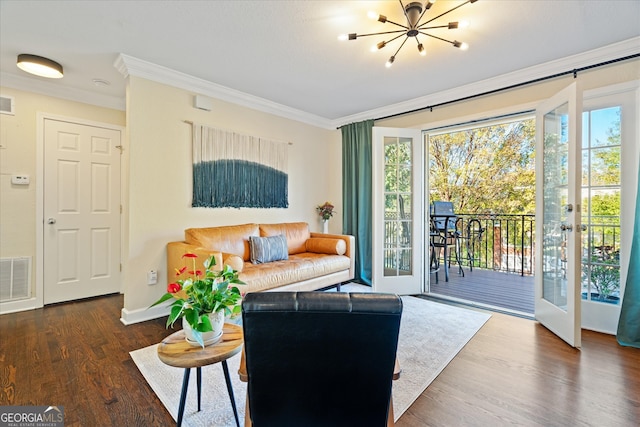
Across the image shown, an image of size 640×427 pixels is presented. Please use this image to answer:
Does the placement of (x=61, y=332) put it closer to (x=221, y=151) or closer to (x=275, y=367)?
(x=221, y=151)

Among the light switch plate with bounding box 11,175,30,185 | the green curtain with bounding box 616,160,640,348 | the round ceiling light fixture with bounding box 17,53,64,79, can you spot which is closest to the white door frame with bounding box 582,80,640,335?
the green curtain with bounding box 616,160,640,348

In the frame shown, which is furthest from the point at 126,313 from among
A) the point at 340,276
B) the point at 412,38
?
the point at 412,38

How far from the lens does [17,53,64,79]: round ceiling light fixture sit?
2.61 metres

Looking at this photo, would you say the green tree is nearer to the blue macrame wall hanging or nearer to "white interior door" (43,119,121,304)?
the blue macrame wall hanging

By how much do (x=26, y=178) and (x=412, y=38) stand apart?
4.14 metres

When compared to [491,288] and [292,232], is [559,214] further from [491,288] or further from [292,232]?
[292,232]

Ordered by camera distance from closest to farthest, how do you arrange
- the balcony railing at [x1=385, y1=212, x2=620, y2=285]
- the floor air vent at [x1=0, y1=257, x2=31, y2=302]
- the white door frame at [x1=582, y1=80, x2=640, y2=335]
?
the white door frame at [x1=582, y1=80, x2=640, y2=335] < the floor air vent at [x1=0, y1=257, x2=31, y2=302] < the balcony railing at [x1=385, y1=212, x2=620, y2=285]

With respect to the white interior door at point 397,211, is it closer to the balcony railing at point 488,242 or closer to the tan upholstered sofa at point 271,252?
the balcony railing at point 488,242

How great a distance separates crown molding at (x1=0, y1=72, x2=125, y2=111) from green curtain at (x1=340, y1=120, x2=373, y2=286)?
315 cm

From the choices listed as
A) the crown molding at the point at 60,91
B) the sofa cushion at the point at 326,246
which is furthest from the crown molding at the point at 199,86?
the sofa cushion at the point at 326,246

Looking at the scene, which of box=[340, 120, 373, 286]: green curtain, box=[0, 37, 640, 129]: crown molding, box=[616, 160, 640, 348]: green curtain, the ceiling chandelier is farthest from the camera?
box=[340, 120, 373, 286]: green curtain

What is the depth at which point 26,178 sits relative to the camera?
3.12 meters

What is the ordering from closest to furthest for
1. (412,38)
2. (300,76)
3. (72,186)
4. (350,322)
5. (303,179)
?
1. (350,322)
2. (412,38)
3. (300,76)
4. (72,186)
5. (303,179)

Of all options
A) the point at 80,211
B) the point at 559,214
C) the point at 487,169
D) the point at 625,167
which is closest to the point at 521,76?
the point at 625,167
